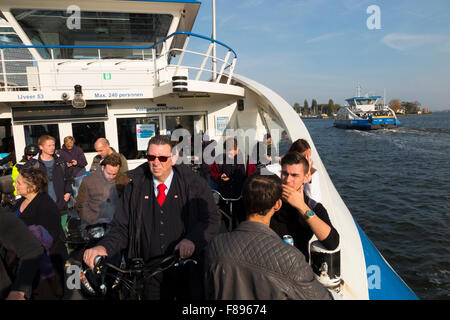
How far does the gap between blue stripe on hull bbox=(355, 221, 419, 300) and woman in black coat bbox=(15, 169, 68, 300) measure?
2.98 m

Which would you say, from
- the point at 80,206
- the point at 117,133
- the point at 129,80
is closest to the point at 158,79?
the point at 129,80

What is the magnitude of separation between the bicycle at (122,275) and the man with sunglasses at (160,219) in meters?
0.18

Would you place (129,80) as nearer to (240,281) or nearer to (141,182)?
(141,182)

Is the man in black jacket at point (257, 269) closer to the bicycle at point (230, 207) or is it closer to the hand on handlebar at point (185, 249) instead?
the hand on handlebar at point (185, 249)

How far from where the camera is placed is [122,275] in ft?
6.79

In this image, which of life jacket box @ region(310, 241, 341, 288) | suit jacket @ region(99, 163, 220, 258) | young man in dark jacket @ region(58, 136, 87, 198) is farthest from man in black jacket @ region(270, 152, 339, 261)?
young man in dark jacket @ region(58, 136, 87, 198)

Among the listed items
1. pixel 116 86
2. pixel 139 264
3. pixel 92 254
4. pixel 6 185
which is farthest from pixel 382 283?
pixel 116 86

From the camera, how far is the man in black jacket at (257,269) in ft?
4.50

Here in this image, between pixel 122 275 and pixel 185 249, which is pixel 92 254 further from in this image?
pixel 185 249

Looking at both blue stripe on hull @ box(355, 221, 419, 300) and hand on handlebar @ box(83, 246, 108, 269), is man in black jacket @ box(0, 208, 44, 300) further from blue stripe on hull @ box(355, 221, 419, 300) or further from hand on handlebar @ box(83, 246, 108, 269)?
blue stripe on hull @ box(355, 221, 419, 300)

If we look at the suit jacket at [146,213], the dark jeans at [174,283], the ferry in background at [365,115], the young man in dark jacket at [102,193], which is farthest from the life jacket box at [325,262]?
the ferry in background at [365,115]

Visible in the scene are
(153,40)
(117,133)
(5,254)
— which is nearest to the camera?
(5,254)

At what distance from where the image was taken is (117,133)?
7.73 meters

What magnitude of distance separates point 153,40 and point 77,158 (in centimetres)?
428
